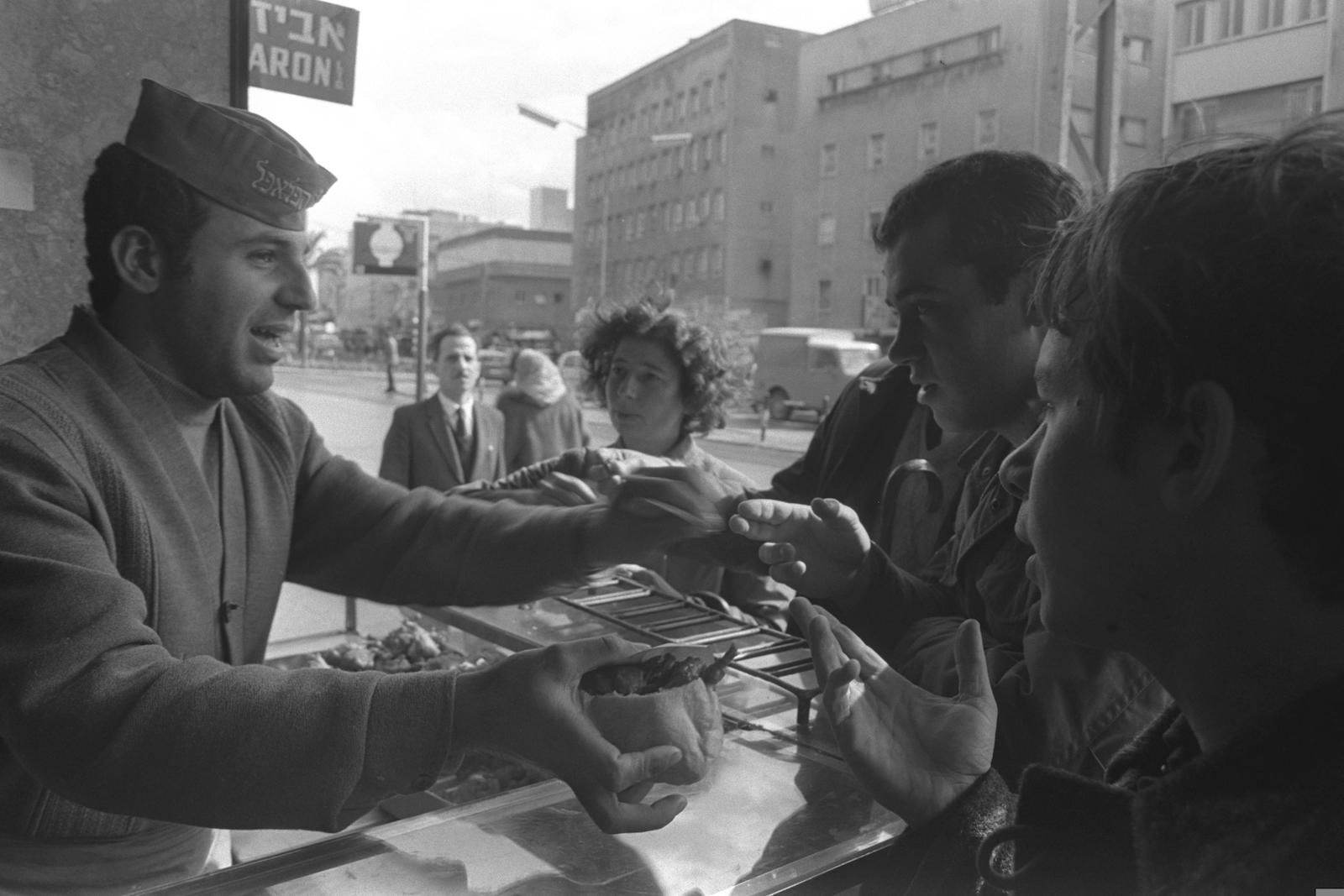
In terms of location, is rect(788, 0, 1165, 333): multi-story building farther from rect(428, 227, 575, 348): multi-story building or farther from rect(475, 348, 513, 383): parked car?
rect(428, 227, 575, 348): multi-story building

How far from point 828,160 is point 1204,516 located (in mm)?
30199

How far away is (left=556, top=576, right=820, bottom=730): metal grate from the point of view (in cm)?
199

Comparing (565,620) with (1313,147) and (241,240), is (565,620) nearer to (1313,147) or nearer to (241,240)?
(241,240)

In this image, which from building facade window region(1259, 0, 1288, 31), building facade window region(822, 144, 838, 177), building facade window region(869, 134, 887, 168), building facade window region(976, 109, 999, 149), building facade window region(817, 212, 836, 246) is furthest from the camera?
building facade window region(817, 212, 836, 246)

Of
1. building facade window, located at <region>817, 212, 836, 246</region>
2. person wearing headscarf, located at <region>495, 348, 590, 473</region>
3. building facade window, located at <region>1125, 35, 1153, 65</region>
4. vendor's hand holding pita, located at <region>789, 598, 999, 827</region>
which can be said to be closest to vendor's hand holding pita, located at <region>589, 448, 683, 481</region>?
vendor's hand holding pita, located at <region>789, 598, 999, 827</region>

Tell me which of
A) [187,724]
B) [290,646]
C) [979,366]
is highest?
[979,366]

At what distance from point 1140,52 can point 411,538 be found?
3.19 meters

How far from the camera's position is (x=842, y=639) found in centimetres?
142

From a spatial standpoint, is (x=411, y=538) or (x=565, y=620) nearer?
(x=411, y=538)

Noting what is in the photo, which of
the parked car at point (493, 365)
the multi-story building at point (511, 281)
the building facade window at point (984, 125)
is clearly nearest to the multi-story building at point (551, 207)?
the multi-story building at point (511, 281)

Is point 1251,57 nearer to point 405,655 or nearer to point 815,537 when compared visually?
point 815,537

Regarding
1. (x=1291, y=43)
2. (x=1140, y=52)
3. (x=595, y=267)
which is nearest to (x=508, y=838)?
(x=1291, y=43)

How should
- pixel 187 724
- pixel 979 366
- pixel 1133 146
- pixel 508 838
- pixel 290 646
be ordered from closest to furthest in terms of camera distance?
1. pixel 187 724
2. pixel 508 838
3. pixel 979 366
4. pixel 1133 146
5. pixel 290 646

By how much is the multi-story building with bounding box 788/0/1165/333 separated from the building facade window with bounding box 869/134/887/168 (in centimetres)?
6
